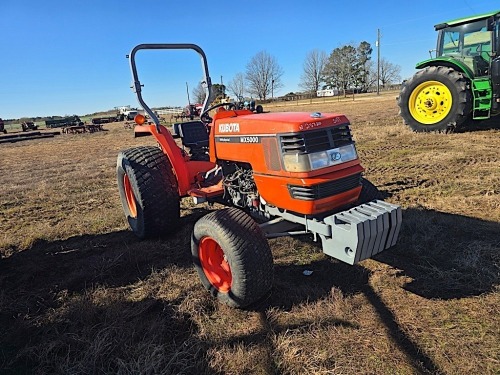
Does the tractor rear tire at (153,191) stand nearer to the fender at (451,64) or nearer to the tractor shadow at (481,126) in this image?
the fender at (451,64)

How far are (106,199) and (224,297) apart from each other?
4115 mm

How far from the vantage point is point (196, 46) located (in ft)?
14.4

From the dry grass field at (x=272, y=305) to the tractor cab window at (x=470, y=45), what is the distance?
4.17 metres

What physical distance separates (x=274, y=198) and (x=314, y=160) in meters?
0.47

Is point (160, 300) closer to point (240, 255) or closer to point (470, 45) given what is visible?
point (240, 255)

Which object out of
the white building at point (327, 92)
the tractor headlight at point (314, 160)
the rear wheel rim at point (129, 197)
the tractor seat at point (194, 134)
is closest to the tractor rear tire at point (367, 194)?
the tractor headlight at point (314, 160)

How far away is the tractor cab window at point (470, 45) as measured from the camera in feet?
25.2

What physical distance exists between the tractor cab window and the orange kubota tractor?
6.15 meters

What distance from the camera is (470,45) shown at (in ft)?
26.6

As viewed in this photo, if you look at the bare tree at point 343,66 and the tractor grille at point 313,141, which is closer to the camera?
the tractor grille at point 313,141

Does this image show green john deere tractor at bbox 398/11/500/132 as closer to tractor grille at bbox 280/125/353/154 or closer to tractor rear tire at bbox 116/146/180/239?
tractor grille at bbox 280/125/353/154

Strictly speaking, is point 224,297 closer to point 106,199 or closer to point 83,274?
point 83,274

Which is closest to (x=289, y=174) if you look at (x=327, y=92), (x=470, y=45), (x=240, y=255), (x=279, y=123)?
(x=279, y=123)

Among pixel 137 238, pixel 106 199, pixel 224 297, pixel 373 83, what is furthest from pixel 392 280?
pixel 373 83
